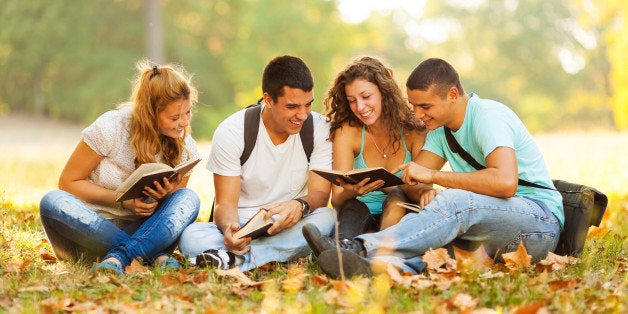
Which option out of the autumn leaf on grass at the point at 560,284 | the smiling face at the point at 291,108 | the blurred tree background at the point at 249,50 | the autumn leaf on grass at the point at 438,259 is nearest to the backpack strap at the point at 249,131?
the smiling face at the point at 291,108

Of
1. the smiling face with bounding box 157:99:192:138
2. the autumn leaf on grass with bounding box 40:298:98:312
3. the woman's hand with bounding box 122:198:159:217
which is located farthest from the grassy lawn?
the smiling face with bounding box 157:99:192:138

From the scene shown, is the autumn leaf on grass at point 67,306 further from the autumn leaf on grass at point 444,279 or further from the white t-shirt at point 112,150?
the autumn leaf on grass at point 444,279

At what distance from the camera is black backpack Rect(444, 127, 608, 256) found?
477 centimetres

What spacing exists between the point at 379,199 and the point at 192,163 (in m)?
1.36

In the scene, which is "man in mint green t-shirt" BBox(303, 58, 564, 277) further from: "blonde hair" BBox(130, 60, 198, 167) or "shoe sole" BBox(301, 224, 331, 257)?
"blonde hair" BBox(130, 60, 198, 167)

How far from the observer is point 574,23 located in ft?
143

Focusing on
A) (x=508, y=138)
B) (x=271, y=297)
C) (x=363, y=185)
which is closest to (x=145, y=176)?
(x=271, y=297)

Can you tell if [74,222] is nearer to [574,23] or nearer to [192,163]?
[192,163]

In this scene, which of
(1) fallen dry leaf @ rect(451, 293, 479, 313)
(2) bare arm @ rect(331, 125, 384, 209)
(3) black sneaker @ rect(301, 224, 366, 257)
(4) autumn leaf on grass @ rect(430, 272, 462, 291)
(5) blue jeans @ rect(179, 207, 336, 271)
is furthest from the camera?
(2) bare arm @ rect(331, 125, 384, 209)

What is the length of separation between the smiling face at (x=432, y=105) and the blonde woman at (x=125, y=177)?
4.67 feet

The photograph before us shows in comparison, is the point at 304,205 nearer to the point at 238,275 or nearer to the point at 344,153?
the point at 344,153

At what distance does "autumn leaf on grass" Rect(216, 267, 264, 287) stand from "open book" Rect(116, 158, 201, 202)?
2.22ft

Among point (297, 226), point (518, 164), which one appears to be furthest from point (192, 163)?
point (518, 164)

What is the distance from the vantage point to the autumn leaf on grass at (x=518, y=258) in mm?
4457
